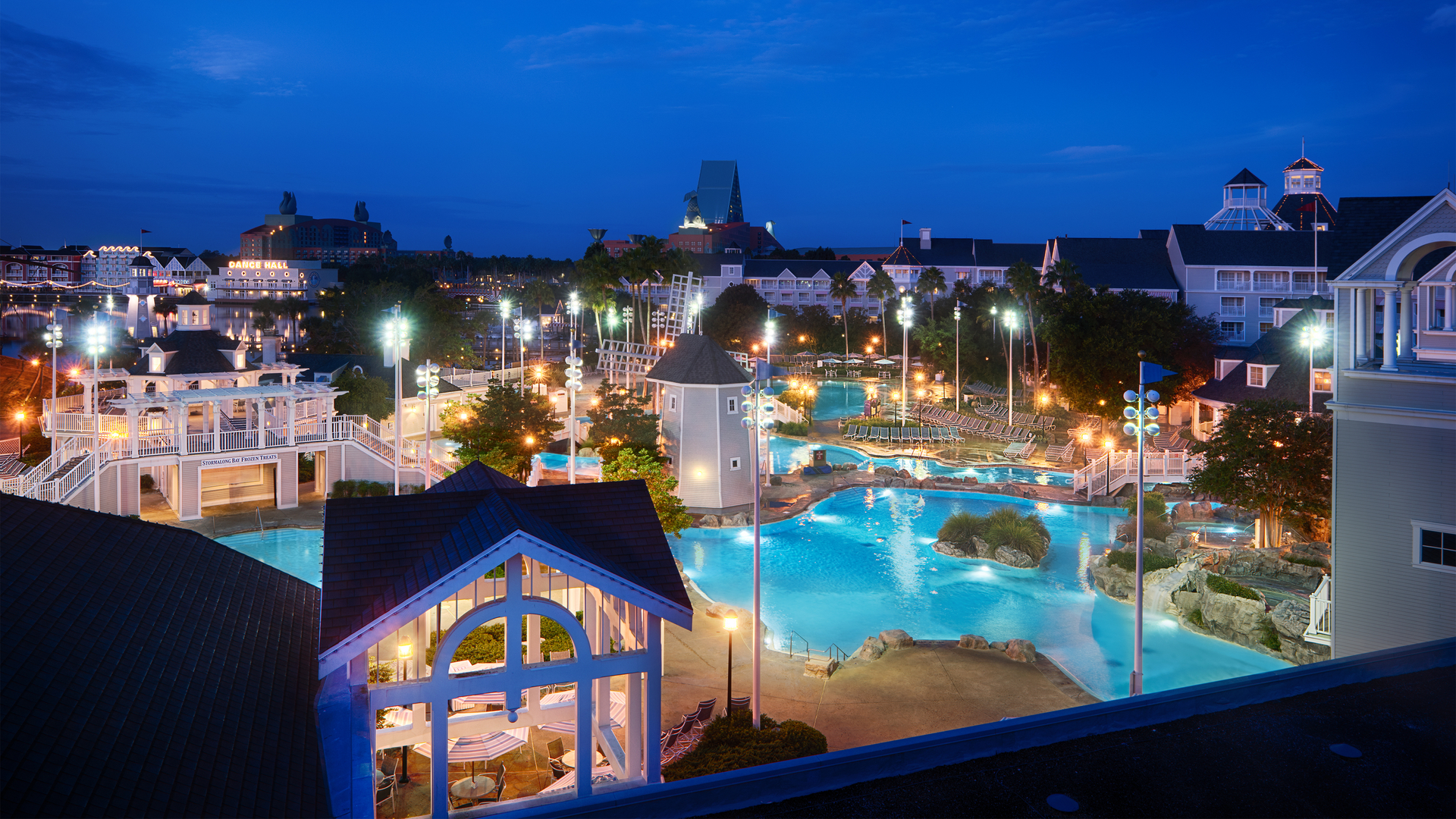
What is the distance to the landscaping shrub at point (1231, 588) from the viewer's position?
21.8m

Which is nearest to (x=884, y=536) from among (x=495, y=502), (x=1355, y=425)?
(x=1355, y=425)

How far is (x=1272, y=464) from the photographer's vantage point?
25688 mm

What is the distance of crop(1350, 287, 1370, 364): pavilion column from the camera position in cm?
1609

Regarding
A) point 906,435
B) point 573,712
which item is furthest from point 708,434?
point 573,712

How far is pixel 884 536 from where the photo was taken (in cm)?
3188

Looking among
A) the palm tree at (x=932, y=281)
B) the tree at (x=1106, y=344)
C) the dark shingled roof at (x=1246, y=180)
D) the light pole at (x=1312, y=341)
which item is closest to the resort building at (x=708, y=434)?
the light pole at (x=1312, y=341)

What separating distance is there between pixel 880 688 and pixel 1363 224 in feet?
40.6

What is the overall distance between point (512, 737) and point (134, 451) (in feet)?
76.9

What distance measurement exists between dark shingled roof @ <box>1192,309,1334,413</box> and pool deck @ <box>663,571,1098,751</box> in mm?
25116

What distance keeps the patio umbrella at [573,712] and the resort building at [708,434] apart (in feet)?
58.8

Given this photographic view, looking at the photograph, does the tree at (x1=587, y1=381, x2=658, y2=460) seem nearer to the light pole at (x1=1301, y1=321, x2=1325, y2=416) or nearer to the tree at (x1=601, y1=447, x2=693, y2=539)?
the tree at (x1=601, y1=447, x2=693, y2=539)

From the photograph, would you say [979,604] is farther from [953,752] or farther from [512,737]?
[953,752]

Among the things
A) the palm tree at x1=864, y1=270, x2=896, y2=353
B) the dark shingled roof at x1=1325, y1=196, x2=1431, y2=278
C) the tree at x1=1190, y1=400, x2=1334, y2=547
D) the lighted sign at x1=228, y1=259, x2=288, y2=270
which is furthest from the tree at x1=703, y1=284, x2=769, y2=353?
the dark shingled roof at x1=1325, y1=196, x2=1431, y2=278

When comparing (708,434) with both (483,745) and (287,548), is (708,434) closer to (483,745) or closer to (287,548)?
(287,548)
